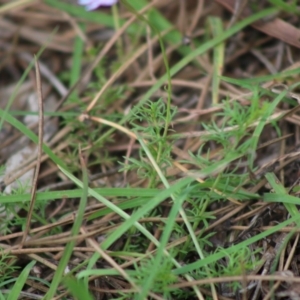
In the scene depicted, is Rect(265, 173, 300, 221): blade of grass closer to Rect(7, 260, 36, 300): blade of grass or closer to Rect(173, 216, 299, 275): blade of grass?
Rect(173, 216, 299, 275): blade of grass

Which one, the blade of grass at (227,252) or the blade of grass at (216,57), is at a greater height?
the blade of grass at (216,57)

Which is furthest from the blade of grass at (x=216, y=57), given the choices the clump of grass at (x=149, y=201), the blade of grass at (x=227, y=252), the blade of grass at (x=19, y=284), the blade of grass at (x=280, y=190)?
the blade of grass at (x=19, y=284)

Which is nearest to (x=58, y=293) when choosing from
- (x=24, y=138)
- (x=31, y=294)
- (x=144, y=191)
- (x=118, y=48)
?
(x=31, y=294)

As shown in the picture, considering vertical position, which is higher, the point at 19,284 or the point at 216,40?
the point at 216,40

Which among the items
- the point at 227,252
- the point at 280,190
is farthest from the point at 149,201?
the point at 280,190

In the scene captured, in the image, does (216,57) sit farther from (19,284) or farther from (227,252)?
(19,284)

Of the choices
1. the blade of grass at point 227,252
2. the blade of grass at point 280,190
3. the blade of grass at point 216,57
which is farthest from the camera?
the blade of grass at point 216,57

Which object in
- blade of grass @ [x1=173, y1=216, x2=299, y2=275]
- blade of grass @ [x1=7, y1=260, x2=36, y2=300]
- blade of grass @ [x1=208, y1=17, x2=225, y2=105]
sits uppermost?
blade of grass @ [x1=208, y1=17, x2=225, y2=105]

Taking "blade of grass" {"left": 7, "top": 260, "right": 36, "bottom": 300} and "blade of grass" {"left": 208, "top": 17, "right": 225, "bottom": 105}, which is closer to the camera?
"blade of grass" {"left": 7, "top": 260, "right": 36, "bottom": 300}

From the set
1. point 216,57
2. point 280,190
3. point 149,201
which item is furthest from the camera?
point 216,57

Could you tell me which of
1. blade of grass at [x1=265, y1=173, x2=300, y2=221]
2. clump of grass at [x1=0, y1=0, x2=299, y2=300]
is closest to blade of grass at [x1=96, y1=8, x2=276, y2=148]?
clump of grass at [x1=0, y1=0, x2=299, y2=300]

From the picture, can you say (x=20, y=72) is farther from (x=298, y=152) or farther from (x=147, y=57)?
(x=298, y=152)

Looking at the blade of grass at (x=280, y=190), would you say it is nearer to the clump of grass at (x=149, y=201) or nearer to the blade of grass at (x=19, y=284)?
the clump of grass at (x=149, y=201)
